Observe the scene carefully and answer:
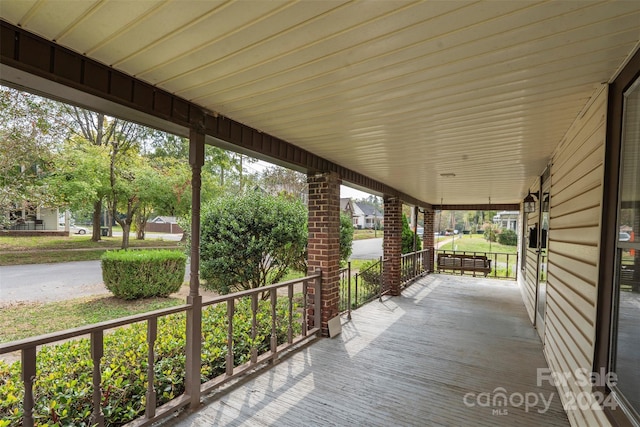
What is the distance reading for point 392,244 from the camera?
640cm

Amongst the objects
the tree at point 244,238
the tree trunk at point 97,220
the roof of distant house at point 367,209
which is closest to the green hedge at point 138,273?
the tree at point 244,238

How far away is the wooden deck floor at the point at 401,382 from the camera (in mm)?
2227

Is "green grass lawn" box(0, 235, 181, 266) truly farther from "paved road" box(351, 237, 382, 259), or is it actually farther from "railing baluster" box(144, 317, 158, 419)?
"paved road" box(351, 237, 382, 259)

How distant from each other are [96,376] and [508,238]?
25.2 metres

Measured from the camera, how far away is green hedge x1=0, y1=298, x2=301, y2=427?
1917 mm

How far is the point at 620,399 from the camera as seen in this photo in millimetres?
1353

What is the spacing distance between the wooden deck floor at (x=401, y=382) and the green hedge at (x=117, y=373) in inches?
14.5

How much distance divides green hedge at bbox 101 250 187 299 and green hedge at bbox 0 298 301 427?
2819 millimetres

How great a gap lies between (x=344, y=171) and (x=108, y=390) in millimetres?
3431

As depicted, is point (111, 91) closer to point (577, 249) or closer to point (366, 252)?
point (577, 249)

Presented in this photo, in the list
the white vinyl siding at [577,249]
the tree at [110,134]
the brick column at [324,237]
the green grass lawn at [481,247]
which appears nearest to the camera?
the white vinyl siding at [577,249]

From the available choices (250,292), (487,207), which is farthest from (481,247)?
(250,292)

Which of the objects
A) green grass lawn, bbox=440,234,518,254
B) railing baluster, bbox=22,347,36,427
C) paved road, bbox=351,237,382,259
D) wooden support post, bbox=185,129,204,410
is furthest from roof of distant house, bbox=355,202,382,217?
railing baluster, bbox=22,347,36,427

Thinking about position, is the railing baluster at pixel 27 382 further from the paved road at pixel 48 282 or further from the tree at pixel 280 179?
the tree at pixel 280 179
